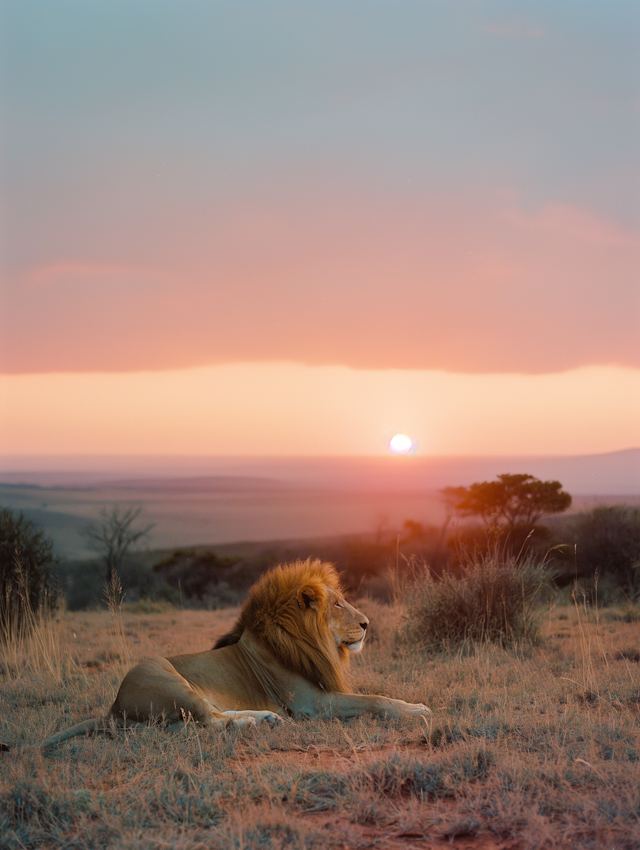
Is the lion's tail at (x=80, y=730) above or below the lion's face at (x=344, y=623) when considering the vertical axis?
below

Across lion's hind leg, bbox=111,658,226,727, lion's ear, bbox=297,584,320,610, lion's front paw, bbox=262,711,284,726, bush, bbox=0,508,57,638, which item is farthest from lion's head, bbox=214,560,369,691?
bush, bbox=0,508,57,638

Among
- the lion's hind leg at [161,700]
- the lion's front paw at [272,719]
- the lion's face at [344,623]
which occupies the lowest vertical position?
the lion's front paw at [272,719]

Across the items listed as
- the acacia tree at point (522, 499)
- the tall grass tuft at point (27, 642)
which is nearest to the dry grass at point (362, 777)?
the tall grass tuft at point (27, 642)

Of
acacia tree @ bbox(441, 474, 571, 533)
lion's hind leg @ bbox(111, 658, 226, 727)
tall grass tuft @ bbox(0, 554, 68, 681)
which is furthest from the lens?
acacia tree @ bbox(441, 474, 571, 533)

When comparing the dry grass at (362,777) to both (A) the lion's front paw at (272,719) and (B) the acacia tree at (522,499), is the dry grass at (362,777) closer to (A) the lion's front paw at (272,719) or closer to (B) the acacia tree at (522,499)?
(A) the lion's front paw at (272,719)

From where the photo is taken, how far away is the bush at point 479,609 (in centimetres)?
1036

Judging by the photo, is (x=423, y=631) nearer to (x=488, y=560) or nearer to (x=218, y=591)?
(x=488, y=560)

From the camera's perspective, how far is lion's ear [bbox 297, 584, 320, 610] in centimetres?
689

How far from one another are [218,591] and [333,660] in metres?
26.9

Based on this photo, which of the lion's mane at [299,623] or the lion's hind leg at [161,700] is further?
the lion's mane at [299,623]

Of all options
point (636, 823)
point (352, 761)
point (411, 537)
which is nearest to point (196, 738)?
point (352, 761)

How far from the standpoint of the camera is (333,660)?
6.86m

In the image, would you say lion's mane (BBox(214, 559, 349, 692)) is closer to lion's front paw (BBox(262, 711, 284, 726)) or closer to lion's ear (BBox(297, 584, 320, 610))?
lion's ear (BBox(297, 584, 320, 610))

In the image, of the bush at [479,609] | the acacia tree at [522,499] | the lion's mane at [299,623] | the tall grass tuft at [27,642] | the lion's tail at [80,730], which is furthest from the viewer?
the acacia tree at [522,499]
